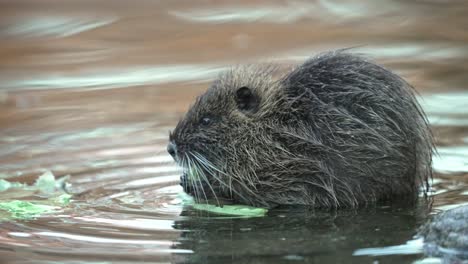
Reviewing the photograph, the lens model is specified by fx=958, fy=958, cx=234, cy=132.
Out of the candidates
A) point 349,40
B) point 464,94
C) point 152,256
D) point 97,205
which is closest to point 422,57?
point 349,40

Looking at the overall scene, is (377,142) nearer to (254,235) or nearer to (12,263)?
(254,235)

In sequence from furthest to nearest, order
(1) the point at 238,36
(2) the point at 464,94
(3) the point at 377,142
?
1. (1) the point at 238,36
2. (2) the point at 464,94
3. (3) the point at 377,142

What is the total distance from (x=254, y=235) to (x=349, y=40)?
16.5ft

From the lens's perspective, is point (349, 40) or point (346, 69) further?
point (349, 40)

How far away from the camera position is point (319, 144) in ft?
14.6

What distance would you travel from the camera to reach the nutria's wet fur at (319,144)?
4.45 metres

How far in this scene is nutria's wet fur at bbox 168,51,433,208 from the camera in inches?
175

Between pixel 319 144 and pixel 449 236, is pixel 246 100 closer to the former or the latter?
pixel 319 144

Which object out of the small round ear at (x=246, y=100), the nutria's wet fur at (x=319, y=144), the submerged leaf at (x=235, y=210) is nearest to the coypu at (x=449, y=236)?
the nutria's wet fur at (x=319, y=144)

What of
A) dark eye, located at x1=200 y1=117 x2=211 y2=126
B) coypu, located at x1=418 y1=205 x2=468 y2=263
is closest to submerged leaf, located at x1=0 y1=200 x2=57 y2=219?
dark eye, located at x1=200 y1=117 x2=211 y2=126

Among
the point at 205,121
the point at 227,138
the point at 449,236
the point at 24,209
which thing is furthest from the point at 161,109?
the point at 449,236

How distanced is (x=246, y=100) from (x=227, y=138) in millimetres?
225

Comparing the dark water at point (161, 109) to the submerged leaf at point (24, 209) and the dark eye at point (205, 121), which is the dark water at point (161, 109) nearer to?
the submerged leaf at point (24, 209)

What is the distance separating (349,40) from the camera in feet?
28.3
